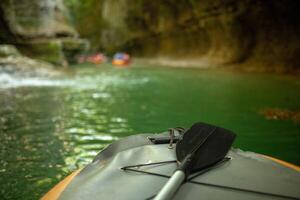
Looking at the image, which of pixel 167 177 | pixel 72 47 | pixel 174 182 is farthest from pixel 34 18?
pixel 174 182

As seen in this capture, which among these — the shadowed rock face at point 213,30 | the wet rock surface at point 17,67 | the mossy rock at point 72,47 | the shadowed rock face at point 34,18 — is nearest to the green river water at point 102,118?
the wet rock surface at point 17,67

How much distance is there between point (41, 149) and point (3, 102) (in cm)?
437

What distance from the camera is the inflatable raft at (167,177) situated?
2.29 meters

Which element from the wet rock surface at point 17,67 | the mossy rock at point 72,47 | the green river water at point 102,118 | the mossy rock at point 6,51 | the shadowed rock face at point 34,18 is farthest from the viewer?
the mossy rock at point 72,47

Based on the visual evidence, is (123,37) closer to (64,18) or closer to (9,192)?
(64,18)

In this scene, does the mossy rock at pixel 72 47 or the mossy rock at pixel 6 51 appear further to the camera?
the mossy rock at pixel 72 47

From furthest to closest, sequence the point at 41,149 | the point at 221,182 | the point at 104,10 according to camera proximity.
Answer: the point at 104,10 < the point at 41,149 < the point at 221,182

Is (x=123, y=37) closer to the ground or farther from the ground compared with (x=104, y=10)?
closer to the ground

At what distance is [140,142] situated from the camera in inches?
124

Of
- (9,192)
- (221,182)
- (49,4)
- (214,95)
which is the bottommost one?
(214,95)

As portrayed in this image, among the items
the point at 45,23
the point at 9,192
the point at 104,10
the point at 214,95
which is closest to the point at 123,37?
the point at 104,10

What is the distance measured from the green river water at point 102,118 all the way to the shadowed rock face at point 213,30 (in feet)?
17.8

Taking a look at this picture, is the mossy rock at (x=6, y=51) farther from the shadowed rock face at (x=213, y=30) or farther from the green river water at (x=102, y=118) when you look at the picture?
the shadowed rock face at (x=213, y=30)

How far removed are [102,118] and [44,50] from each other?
41.3 feet
